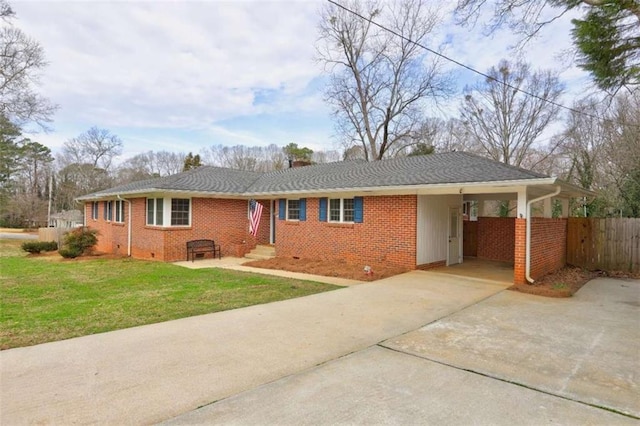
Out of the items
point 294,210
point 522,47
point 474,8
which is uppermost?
point 474,8

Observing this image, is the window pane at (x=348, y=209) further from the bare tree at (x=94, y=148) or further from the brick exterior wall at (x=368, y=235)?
the bare tree at (x=94, y=148)

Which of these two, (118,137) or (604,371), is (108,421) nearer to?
(604,371)

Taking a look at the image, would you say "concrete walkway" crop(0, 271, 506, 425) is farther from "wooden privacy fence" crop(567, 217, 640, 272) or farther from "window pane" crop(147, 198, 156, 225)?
"window pane" crop(147, 198, 156, 225)

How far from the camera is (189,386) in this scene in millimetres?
3504

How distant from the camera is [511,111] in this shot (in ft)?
84.9

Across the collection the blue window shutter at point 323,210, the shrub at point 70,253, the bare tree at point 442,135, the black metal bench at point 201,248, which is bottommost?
the shrub at point 70,253

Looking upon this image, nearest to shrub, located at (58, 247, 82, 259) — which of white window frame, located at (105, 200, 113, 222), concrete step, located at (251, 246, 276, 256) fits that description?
white window frame, located at (105, 200, 113, 222)

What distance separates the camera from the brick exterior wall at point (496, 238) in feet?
44.3

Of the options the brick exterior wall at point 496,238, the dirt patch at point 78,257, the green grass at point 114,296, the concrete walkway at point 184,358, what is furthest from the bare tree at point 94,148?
the concrete walkway at point 184,358

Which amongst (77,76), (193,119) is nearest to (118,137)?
(193,119)

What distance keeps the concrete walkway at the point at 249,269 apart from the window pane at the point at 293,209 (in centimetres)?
265

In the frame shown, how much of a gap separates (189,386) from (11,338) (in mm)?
3246

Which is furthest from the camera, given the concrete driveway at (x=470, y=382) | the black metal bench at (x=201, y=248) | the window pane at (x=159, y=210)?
the black metal bench at (x=201, y=248)

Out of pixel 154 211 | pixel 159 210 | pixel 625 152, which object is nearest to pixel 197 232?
pixel 159 210
